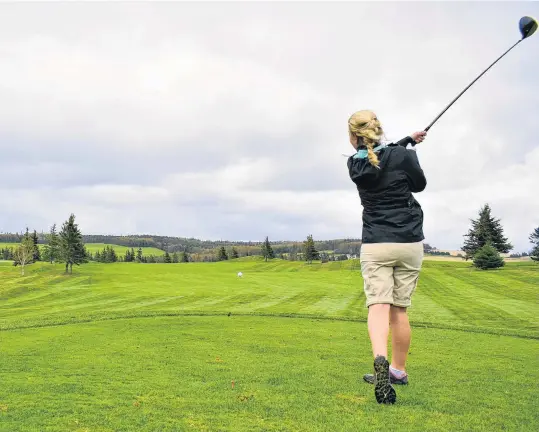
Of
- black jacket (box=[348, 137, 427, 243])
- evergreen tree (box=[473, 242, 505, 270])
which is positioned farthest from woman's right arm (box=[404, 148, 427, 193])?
evergreen tree (box=[473, 242, 505, 270])

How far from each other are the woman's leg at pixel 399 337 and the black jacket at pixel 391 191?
0.80 m

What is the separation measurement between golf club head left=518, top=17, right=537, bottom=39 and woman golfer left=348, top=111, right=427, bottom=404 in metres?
3.15

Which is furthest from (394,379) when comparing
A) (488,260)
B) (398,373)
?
(488,260)

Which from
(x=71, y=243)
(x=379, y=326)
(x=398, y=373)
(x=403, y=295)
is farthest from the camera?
(x=71, y=243)

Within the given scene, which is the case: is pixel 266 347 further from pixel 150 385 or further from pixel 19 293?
pixel 19 293

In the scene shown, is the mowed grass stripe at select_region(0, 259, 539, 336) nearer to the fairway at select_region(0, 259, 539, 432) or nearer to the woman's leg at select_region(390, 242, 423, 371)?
the fairway at select_region(0, 259, 539, 432)

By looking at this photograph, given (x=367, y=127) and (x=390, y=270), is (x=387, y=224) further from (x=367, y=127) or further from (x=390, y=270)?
(x=367, y=127)

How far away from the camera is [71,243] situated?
2387 inches

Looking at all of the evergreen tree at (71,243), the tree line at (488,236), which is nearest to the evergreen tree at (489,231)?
the tree line at (488,236)

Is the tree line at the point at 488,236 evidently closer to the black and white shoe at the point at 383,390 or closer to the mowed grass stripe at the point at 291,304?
the mowed grass stripe at the point at 291,304

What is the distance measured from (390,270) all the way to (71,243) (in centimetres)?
6168

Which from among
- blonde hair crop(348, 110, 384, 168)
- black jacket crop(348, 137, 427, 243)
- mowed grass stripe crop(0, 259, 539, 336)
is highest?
blonde hair crop(348, 110, 384, 168)

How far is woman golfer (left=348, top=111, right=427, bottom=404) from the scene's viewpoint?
4695 millimetres

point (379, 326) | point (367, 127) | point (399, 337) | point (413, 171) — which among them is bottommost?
point (399, 337)
